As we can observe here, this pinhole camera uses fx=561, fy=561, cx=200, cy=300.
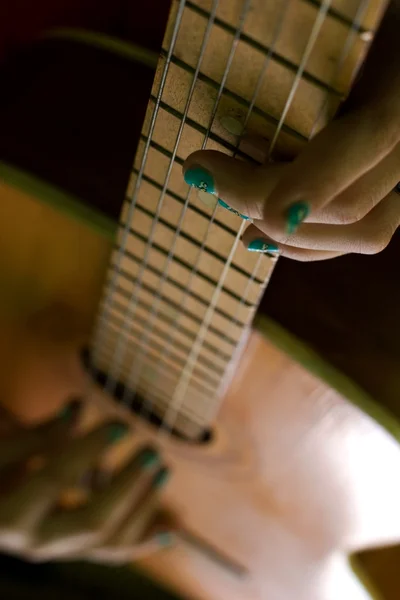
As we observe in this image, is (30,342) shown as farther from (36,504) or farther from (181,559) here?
(181,559)

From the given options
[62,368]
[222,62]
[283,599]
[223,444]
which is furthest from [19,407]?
[222,62]

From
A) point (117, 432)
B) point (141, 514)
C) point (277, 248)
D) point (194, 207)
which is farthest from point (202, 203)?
point (141, 514)

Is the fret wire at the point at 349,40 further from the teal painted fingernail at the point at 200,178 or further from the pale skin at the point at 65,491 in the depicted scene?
the pale skin at the point at 65,491

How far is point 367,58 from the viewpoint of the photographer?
34 cm

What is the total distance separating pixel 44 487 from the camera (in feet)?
2.04

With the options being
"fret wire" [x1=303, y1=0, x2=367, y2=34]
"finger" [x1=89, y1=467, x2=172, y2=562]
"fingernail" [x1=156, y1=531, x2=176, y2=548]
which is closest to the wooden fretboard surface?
"fret wire" [x1=303, y1=0, x2=367, y2=34]

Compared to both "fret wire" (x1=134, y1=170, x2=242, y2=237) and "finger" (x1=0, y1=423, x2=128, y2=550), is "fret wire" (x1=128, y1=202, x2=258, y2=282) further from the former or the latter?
"finger" (x1=0, y1=423, x2=128, y2=550)

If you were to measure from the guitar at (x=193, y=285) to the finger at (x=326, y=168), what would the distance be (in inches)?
1.7

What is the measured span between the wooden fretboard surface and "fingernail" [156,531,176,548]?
23 cm

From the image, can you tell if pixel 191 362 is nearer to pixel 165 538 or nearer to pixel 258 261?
pixel 258 261

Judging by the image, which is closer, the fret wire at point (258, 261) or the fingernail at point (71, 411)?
the fret wire at point (258, 261)

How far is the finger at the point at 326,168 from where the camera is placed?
0.29 m

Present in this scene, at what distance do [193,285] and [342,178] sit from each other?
0.26 metres

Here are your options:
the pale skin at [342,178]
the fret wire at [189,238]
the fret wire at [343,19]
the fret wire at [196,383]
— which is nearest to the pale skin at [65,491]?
the fret wire at [196,383]
